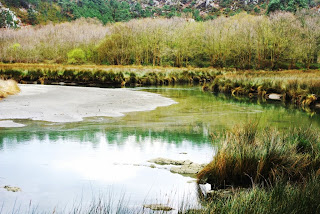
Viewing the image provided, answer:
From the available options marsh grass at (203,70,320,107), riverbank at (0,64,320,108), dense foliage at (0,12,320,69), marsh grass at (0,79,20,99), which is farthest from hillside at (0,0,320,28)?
marsh grass at (0,79,20,99)

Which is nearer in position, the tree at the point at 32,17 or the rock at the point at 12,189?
the rock at the point at 12,189

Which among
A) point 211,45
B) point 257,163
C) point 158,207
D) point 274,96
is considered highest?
point 211,45

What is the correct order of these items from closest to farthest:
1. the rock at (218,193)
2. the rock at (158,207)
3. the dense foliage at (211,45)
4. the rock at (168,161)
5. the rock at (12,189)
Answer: the rock at (158,207) → the rock at (218,193) → the rock at (12,189) → the rock at (168,161) → the dense foliage at (211,45)

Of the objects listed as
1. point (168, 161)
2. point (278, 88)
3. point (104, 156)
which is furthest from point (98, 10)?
point (168, 161)

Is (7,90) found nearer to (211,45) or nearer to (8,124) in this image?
(8,124)

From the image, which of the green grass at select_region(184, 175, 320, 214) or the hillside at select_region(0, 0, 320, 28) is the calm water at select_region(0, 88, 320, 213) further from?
the hillside at select_region(0, 0, 320, 28)

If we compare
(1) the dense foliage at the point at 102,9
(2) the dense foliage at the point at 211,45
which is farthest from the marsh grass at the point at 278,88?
(1) the dense foliage at the point at 102,9

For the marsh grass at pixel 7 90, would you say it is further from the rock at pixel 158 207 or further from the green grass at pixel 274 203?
the green grass at pixel 274 203

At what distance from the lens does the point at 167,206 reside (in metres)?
4.11

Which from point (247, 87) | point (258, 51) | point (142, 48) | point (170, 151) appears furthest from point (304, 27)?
point (170, 151)

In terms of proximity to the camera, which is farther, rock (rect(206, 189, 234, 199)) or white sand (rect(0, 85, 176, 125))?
white sand (rect(0, 85, 176, 125))

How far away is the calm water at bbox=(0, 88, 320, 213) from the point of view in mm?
4473

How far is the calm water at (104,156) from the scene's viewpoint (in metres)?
4.47

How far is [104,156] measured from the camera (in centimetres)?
640
